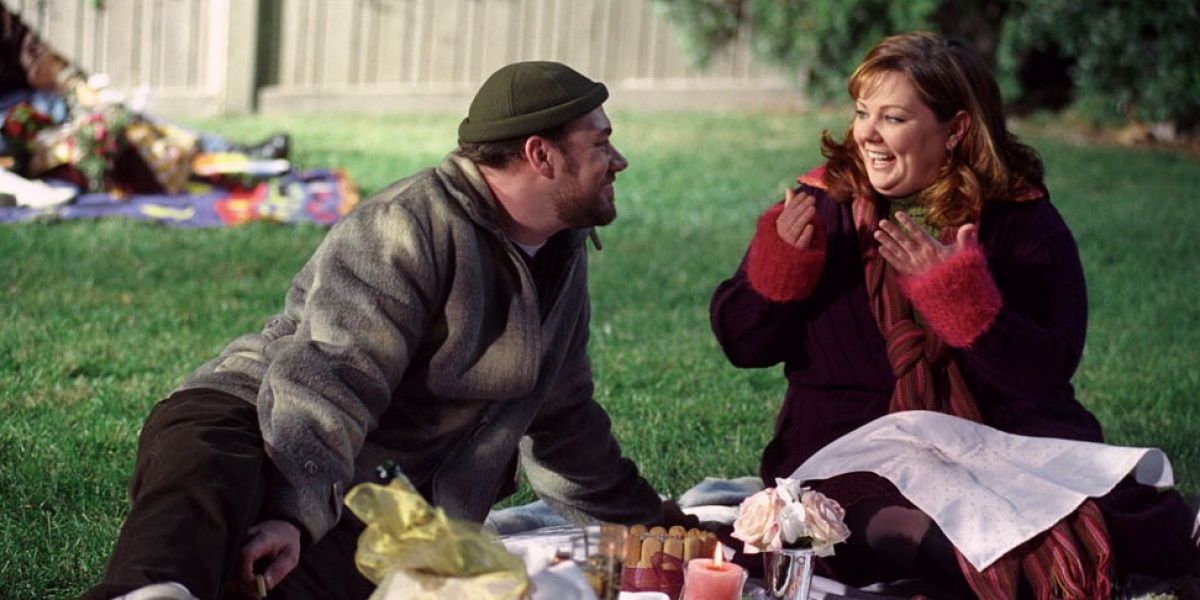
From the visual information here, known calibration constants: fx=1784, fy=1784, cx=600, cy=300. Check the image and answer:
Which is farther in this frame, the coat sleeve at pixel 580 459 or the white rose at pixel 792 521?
the coat sleeve at pixel 580 459

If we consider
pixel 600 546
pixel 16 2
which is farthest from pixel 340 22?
pixel 600 546

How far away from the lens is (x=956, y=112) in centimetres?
439

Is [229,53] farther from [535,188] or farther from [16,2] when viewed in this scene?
[535,188]

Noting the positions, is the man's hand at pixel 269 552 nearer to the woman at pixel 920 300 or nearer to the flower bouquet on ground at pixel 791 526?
the flower bouquet on ground at pixel 791 526

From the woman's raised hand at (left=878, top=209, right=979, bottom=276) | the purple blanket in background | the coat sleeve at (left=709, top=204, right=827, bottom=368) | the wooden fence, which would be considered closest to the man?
the coat sleeve at (left=709, top=204, right=827, bottom=368)

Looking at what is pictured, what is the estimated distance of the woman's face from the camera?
434 centimetres

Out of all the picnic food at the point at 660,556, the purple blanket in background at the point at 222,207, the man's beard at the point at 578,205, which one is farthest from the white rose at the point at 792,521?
the purple blanket in background at the point at 222,207

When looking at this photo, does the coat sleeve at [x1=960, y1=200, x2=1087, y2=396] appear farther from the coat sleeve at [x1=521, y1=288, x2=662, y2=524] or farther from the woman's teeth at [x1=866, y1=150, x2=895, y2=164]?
the coat sleeve at [x1=521, y1=288, x2=662, y2=524]

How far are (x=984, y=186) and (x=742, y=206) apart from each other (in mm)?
6409

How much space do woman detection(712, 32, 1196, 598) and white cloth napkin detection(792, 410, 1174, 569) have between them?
59mm

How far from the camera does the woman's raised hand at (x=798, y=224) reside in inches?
170

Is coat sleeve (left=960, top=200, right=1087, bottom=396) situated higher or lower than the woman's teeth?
lower

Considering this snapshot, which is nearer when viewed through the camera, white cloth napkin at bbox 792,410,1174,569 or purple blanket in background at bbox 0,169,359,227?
white cloth napkin at bbox 792,410,1174,569

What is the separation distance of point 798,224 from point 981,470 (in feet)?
2.39
